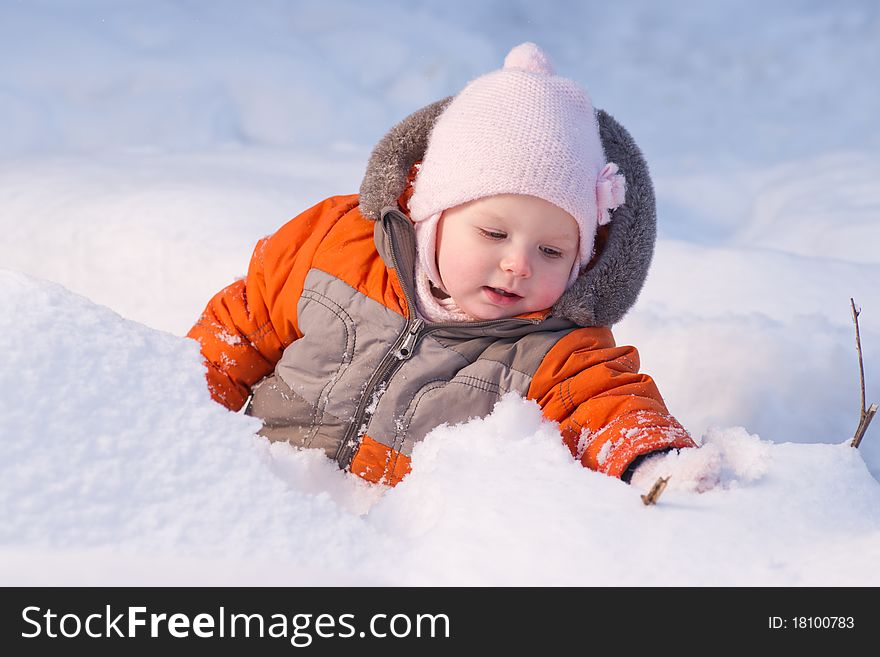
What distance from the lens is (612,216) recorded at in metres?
1.67

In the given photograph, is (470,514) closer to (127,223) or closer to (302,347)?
(302,347)

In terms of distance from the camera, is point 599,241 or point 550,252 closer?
point 550,252

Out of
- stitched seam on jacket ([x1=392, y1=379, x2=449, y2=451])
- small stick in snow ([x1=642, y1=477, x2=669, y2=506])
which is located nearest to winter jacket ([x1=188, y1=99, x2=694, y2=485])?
stitched seam on jacket ([x1=392, y1=379, x2=449, y2=451])

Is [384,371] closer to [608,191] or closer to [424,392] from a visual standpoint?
Result: [424,392]

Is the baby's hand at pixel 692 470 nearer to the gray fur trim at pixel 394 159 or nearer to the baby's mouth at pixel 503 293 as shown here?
the baby's mouth at pixel 503 293

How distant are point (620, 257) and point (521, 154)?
0.28 m

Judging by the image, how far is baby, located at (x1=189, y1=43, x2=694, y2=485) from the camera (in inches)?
60.5

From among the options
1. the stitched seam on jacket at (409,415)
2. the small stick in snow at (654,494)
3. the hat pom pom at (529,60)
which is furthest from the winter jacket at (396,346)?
the small stick in snow at (654,494)

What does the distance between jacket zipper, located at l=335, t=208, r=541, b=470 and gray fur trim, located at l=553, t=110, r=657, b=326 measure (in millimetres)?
102

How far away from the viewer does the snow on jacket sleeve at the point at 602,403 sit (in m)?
1.38

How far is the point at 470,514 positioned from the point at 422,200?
2.65 feet

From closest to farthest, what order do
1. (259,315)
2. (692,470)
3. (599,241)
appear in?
(692,470), (599,241), (259,315)

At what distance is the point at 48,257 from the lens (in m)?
2.66

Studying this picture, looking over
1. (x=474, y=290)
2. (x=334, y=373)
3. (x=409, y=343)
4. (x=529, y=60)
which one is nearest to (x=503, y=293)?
(x=474, y=290)
